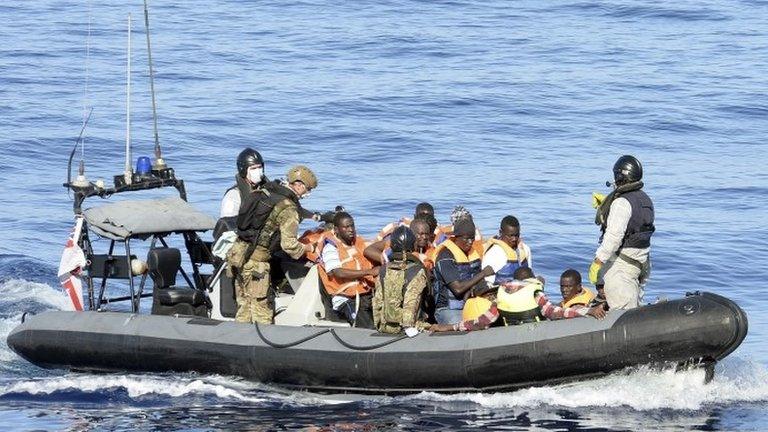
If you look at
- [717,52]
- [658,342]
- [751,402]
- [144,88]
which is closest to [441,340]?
[658,342]

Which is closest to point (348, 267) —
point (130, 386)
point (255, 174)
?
point (255, 174)

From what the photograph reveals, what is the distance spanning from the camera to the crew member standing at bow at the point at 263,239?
14484 mm

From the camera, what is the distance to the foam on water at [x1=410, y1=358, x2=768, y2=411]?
13602 millimetres

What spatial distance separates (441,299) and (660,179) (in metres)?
11.4

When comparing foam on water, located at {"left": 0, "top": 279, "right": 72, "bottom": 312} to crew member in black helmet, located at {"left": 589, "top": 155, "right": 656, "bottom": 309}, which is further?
foam on water, located at {"left": 0, "top": 279, "right": 72, "bottom": 312}

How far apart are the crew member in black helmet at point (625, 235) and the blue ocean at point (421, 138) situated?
2.68 feet

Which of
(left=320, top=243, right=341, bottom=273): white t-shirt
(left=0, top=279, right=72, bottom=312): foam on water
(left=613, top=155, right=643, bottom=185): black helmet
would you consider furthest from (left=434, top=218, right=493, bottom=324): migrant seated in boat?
(left=0, top=279, right=72, bottom=312): foam on water

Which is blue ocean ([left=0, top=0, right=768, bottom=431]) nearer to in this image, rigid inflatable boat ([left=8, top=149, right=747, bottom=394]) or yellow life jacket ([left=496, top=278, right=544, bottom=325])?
rigid inflatable boat ([left=8, top=149, right=747, bottom=394])

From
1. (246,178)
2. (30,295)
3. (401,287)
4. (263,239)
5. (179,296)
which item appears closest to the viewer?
(401,287)

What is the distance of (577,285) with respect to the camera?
14234 millimetres

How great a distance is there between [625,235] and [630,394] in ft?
4.33

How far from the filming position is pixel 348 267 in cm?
1462

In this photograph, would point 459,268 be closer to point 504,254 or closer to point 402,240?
point 504,254

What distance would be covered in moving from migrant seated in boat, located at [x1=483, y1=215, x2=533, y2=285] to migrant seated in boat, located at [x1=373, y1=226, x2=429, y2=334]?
0.65m
